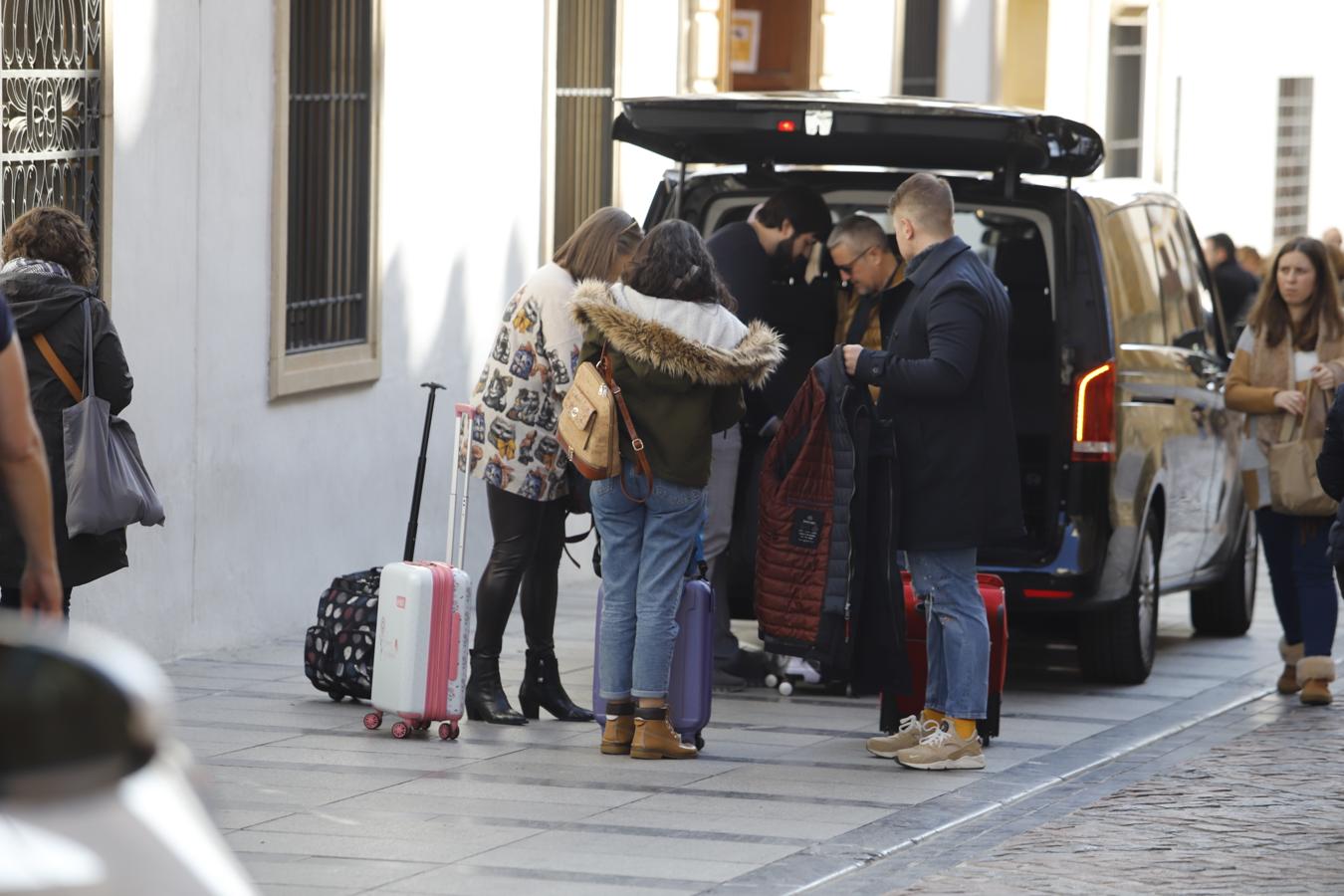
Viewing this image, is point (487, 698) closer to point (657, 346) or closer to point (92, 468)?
point (657, 346)

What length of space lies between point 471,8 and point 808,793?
239 inches

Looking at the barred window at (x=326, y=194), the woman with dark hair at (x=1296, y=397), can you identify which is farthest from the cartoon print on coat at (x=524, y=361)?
the woman with dark hair at (x=1296, y=397)

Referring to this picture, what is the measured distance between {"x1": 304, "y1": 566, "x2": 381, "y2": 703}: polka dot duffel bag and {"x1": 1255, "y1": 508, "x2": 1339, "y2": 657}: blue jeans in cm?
354

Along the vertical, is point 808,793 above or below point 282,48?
below

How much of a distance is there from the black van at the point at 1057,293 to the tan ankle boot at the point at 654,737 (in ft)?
6.22

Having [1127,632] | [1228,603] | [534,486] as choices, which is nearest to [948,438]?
[534,486]

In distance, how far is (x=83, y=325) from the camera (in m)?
7.26

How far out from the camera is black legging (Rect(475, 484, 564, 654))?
334 inches

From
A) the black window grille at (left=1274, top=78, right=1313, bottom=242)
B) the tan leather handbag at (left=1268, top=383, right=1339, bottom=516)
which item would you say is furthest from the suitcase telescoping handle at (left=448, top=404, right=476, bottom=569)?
the black window grille at (left=1274, top=78, right=1313, bottom=242)

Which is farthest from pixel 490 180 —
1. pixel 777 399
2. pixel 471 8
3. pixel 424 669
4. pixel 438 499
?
pixel 424 669

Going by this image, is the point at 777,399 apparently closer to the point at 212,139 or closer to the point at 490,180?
the point at 212,139

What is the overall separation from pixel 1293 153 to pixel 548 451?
80.0ft

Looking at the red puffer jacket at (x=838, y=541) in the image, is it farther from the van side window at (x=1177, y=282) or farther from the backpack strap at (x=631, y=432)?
the van side window at (x=1177, y=282)

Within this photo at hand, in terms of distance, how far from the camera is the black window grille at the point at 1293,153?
30844mm
